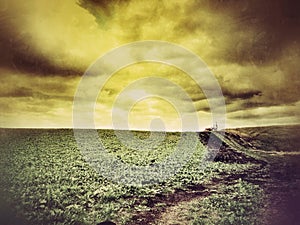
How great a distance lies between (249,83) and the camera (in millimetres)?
3930

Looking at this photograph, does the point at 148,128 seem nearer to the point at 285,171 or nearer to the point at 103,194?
the point at 103,194

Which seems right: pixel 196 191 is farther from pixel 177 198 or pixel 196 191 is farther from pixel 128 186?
pixel 128 186

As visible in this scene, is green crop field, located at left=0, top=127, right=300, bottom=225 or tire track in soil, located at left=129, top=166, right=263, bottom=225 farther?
tire track in soil, located at left=129, top=166, right=263, bottom=225

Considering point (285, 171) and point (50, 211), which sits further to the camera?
point (285, 171)

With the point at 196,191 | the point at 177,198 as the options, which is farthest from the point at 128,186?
the point at 196,191

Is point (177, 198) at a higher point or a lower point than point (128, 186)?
lower

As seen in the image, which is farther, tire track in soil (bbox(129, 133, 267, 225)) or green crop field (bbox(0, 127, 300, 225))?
tire track in soil (bbox(129, 133, 267, 225))

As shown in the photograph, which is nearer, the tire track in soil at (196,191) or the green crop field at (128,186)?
the green crop field at (128,186)

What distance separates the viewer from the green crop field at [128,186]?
11.4 feet

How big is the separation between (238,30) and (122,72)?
134 cm

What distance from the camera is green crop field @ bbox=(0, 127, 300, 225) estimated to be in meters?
3.48

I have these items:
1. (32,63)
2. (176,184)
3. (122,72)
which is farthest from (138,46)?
(176,184)

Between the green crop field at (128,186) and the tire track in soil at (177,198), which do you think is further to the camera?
the tire track in soil at (177,198)

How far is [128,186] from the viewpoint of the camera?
3.69 metres
